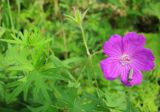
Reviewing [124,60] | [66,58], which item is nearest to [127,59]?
[124,60]

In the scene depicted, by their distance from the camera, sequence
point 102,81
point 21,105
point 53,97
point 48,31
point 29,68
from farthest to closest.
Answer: point 48,31
point 102,81
point 21,105
point 53,97
point 29,68

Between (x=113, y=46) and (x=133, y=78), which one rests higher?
(x=113, y=46)

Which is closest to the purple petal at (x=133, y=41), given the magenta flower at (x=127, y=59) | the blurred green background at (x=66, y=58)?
the magenta flower at (x=127, y=59)

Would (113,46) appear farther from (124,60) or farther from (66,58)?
(66,58)

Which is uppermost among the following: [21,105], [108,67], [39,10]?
[39,10]

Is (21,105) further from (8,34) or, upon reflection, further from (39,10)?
(39,10)

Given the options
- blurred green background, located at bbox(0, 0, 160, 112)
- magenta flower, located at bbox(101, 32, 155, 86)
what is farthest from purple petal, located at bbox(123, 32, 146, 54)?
blurred green background, located at bbox(0, 0, 160, 112)

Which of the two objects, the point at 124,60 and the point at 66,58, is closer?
the point at 124,60

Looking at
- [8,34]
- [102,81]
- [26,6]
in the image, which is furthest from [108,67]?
[26,6]
